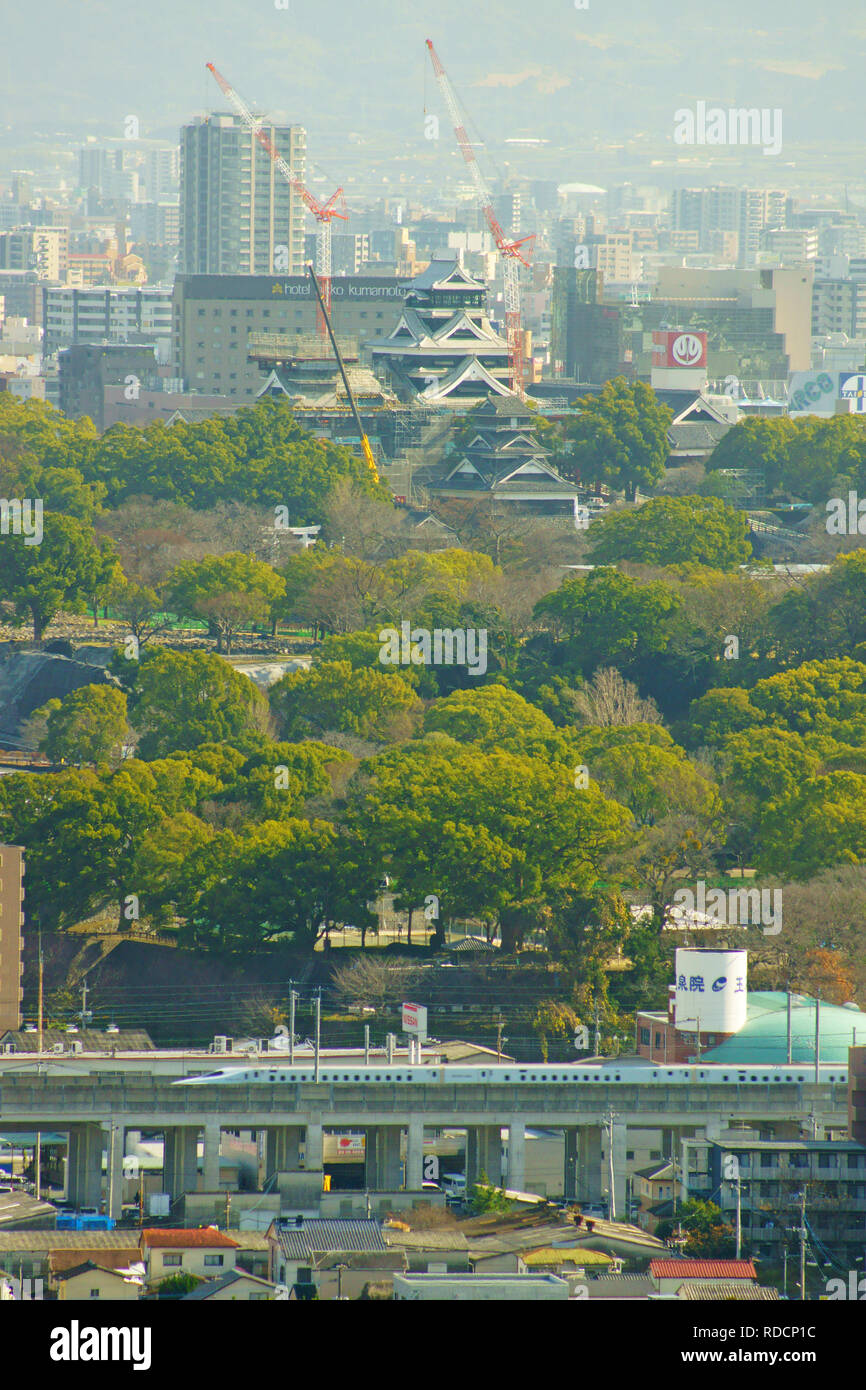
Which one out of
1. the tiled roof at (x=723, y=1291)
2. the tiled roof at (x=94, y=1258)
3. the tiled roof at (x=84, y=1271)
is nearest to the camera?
the tiled roof at (x=723, y=1291)

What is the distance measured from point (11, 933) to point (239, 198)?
5320 inches

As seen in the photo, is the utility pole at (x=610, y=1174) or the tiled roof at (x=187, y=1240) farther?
the utility pole at (x=610, y=1174)

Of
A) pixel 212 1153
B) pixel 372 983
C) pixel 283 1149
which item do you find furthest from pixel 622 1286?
pixel 372 983

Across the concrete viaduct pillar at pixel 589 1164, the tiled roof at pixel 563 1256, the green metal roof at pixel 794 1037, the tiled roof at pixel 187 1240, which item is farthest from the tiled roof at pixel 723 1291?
the green metal roof at pixel 794 1037

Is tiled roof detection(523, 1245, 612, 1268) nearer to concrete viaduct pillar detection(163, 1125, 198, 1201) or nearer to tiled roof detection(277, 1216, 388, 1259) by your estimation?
tiled roof detection(277, 1216, 388, 1259)

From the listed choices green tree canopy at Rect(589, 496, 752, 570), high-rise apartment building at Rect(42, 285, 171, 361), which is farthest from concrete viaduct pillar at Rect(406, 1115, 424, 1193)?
high-rise apartment building at Rect(42, 285, 171, 361)

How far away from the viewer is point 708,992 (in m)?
40.5

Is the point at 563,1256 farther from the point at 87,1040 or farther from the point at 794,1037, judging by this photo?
the point at 87,1040

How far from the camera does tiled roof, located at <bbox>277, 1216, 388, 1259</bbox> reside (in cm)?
3109

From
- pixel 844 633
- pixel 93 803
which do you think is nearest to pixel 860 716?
pixel 844 633

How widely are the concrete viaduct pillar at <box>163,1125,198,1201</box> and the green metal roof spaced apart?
8.31 m

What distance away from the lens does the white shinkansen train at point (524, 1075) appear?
38500 mm

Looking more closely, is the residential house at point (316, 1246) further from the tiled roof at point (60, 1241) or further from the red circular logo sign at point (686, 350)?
the red circular logo sign at point (686, 350)

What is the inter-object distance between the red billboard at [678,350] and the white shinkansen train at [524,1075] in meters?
75.4
